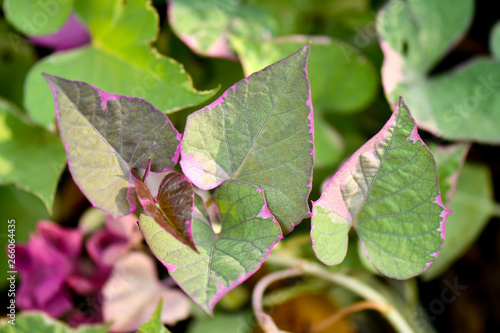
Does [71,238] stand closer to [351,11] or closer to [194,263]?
[194,263]

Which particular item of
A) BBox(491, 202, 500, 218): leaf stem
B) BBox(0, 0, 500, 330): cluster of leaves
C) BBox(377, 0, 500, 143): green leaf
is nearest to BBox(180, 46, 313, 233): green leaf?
BBox(0, 0, 500, 330): cluster of leaves

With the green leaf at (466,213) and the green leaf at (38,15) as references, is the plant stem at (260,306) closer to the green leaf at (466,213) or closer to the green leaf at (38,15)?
the green leaf at (466,213)

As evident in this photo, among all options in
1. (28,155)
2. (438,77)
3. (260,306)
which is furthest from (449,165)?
(28,155)

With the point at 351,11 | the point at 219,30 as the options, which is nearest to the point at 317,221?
the point at 219,30

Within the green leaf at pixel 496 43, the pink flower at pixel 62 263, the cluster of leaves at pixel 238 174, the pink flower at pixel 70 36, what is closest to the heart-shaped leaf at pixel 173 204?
the cluster of leaves at pixel 238 174

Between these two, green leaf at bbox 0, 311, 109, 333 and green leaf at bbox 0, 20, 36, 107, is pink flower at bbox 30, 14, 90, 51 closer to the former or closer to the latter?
green leaf at bbox 0, 20, 36, 107

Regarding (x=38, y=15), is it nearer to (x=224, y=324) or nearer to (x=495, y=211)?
(x=224, y=324)
